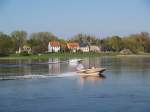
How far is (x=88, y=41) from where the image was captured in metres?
165

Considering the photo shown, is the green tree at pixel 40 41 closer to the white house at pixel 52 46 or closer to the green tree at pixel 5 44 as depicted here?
the white house at pixel 52 46

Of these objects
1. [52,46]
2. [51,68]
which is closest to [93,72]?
[51,68]

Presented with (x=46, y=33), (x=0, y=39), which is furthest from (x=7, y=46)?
(x=46, y=33)

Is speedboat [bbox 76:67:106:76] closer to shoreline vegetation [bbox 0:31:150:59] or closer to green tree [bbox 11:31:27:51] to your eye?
shoreline vegetation [bbox 0:31:150:59]

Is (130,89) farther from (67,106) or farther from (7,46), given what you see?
(7,46)

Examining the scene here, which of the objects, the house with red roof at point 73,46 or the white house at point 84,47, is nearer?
the house with red roof at point 73,46

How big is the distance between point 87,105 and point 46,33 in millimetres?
131062

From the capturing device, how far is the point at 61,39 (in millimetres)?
172875

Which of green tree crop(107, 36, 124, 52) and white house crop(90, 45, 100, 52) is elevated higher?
green tree crop(107, 36, 124, 52)

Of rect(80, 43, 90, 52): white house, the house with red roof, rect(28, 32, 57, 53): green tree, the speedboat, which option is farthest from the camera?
rect(80, 43, 90, 52): white house

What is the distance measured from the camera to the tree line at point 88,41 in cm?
13695

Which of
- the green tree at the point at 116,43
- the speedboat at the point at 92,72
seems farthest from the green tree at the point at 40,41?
the speedboat at the point at 92,72

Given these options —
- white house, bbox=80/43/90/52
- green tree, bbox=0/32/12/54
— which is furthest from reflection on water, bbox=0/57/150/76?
white house, bbox=80/43/90/52

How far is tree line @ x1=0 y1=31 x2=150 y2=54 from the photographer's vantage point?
137m
